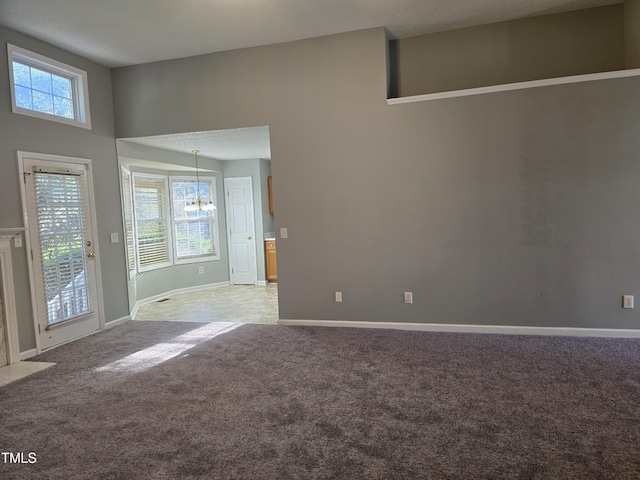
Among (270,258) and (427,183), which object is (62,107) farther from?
(270,258)

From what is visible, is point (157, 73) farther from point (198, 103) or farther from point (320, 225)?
point (320, 225)

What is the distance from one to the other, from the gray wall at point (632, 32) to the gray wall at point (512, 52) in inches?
2.4

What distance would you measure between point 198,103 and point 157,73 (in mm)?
679

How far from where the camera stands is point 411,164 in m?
4.34

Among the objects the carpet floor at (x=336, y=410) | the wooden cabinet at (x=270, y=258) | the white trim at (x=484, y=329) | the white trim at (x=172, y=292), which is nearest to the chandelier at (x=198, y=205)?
the wooden cabinet at (x=270, y=258)

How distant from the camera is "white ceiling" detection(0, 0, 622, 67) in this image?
3.65 m

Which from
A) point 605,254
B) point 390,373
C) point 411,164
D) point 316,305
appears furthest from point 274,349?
point 605,254

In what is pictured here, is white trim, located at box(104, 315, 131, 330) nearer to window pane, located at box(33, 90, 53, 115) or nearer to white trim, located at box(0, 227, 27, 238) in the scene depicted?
white trim, located at box(0, 227, 27, 238)

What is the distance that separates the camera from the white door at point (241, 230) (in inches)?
310

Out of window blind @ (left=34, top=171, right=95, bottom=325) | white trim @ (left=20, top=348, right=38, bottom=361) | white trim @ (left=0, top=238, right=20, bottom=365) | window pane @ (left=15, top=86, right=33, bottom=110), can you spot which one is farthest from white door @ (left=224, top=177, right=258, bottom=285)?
white trim @ (left=0, top=238, right=20, bottom=365)

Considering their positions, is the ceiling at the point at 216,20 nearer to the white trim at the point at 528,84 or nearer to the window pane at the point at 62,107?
the window pane at the point at 62,107

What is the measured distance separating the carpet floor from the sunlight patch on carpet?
2 cm

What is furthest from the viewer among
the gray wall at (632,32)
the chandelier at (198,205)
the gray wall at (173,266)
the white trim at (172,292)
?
the chandelier at (198,205)

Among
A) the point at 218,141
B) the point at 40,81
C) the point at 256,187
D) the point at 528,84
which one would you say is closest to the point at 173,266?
the point at 256,187
